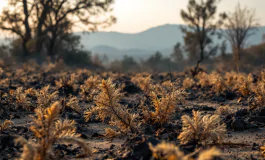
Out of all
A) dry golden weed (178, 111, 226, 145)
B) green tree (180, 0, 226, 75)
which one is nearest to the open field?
dry golden weed (178, 111, 226, 145)

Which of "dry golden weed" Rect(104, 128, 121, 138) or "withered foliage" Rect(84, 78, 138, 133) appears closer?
"withered foliage" Rect(84, 78, 138, 133)

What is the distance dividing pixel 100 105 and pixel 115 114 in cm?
20

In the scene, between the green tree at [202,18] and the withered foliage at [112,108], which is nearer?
the withered foliage at [112,108]

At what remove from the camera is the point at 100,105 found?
3410 mm

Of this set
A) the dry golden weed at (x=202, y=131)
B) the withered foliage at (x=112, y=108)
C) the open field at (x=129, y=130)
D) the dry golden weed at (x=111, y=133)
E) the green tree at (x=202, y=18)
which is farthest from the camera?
the green tree at (x=202, y=18)

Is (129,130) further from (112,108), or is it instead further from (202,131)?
(202,131)

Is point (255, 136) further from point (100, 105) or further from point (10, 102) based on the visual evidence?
point (10, 102)

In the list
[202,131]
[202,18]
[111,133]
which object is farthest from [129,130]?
[202,18]

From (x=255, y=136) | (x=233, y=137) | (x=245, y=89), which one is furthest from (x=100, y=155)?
(x=245, y=89)

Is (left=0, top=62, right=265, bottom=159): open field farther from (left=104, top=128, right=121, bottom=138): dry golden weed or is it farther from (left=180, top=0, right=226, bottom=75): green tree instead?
(left=180, top=0, right=226, bottom=75): green tree

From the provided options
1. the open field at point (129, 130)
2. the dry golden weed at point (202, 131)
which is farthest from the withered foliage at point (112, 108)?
the dry golden weed at point (202, 131)

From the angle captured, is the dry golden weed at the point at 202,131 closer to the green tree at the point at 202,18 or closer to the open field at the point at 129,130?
the open field at the point at 129,130

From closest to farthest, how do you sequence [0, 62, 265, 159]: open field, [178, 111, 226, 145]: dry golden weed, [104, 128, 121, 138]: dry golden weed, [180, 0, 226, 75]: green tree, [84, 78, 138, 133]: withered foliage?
1. [0, 62, 265, 159]: open field
2. [178, 111, 226, 145]: dry golden weed
3. [84, 78, 138, 133]: withered foliage
4. [104, 128, 121, 138]: dry golden weed
5. [180, 0, 226, 75]: green tree

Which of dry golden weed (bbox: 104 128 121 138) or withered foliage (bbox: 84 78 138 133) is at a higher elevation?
withered foliage (bbox: 84 78 138 133)
